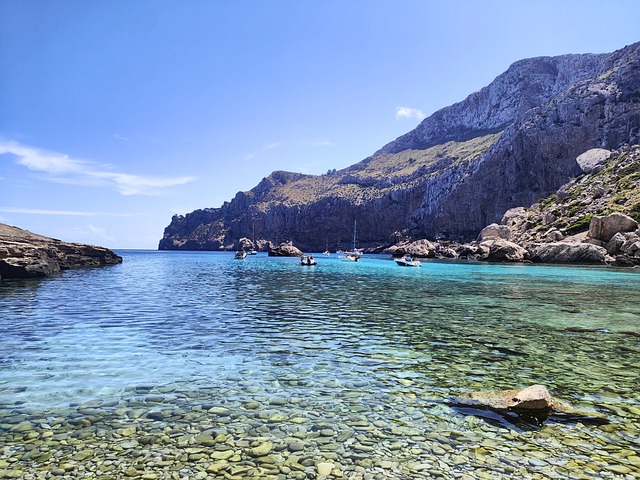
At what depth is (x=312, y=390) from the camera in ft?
33.0

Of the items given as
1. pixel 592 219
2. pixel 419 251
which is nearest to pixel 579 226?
pixel 592 219

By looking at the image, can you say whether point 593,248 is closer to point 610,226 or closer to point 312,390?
point 610,226

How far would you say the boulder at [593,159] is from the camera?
12889 cm

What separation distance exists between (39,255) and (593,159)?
163613mm

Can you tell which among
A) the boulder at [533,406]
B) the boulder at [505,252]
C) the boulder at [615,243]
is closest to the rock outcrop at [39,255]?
the boulder at [533,406]

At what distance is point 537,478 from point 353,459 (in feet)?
9.81

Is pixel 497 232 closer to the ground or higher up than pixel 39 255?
higher up

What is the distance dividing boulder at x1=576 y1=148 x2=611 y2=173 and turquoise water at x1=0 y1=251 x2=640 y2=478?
136833mm

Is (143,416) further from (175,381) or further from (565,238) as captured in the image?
(565,238)

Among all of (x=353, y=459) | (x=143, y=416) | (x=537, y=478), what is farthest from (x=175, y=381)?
(x=537, y=478)

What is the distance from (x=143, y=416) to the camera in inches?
328

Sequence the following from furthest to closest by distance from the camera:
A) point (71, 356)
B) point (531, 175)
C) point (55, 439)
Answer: point (531, 175) → point (71, 356) → point (55, 439)

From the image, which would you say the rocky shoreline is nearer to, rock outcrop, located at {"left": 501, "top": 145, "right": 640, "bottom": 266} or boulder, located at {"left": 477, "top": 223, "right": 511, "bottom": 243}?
rock outcrop, located at {"left": 501, "top": 145, "right": 640, "bottom": 266}

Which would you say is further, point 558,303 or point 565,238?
point 565,238
